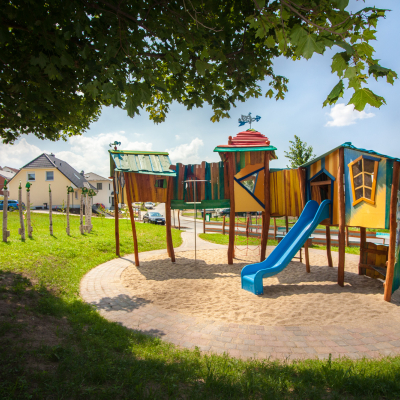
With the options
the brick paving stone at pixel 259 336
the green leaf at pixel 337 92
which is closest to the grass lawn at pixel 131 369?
the brick paving stone at pixel 259 336

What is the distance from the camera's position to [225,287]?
24.7 feet

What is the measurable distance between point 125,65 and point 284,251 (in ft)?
21.0

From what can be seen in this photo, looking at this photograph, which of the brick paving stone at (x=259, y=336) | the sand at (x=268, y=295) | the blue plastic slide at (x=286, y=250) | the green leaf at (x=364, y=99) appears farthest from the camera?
the blue plastic slide at (x=286, y=250)

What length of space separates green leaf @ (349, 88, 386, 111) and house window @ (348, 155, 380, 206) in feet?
15.8

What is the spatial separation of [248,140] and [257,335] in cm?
742

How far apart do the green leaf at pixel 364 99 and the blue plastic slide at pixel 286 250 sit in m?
5.26

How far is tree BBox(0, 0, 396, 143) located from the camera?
272cm

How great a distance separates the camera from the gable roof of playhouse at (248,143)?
980 centimetres

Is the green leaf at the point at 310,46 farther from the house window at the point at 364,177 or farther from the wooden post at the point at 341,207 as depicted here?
the wooden post at the point at 341,207

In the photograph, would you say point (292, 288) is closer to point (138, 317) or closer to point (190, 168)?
point (138, 317)

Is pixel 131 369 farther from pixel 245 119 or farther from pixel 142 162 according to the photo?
pixel 245 119

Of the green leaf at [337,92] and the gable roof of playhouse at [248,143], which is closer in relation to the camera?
the green leaf at [337,92]

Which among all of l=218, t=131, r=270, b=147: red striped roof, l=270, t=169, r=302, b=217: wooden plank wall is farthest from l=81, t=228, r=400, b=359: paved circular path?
l=218, t=131, r=270, b=147: red striped roof

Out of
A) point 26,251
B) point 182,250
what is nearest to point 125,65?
point 26,251
